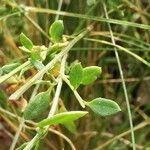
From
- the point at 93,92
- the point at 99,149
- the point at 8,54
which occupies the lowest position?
the point at 99,149

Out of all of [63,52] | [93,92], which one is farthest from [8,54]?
[63,52]

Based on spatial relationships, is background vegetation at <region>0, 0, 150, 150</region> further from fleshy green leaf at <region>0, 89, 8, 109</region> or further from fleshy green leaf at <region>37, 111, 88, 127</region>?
fleshy green leaf at <region>37, 111, 88, 127</region>

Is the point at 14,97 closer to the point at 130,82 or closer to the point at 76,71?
the point at 76,71

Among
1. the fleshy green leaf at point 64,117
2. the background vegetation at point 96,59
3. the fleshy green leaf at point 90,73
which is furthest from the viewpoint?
the background vegetation at point 96,59

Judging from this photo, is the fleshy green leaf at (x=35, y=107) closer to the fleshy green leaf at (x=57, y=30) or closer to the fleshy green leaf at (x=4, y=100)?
the fleshy green leaf at (x=57, y=30)

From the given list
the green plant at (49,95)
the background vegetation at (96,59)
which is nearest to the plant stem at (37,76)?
the green plant at (49,95)

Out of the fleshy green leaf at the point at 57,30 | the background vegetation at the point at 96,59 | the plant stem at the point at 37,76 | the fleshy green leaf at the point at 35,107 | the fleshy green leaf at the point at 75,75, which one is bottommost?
the background vegetation at the point at 96,59
